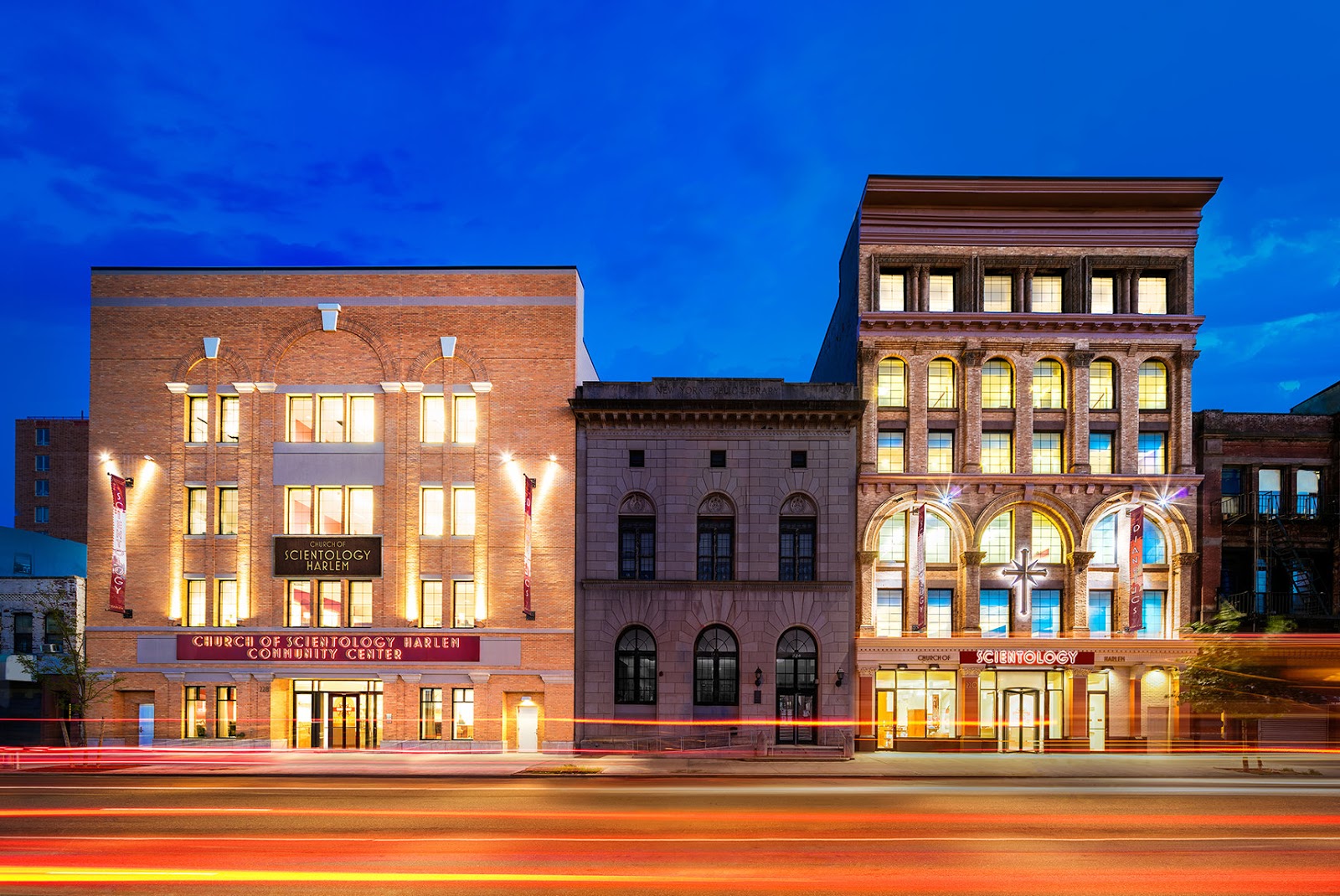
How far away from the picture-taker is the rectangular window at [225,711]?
30.1 meters

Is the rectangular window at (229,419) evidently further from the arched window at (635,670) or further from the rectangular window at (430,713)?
the arched window at (635,670)

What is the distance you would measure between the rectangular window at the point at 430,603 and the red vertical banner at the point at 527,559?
344 centimetres

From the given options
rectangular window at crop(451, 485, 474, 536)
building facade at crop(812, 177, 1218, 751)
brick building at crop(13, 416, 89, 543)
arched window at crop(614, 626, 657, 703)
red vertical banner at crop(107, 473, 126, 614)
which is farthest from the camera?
brick building at crop(13, 416, 89, 543)

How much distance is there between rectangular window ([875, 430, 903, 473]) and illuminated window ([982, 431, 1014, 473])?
3437mm

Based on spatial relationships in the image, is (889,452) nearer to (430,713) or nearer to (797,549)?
(797,549)

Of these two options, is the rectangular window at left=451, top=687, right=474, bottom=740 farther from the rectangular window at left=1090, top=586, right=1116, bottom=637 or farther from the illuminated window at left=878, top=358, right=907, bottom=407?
the rectangular window at left=1090, top=586, right=1116, bottom=637

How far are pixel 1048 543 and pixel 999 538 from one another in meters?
1.98

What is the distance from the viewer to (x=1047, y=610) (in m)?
31.8

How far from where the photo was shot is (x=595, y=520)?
3086cm

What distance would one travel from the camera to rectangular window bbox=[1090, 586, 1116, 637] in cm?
3155

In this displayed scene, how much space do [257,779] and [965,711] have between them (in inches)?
990

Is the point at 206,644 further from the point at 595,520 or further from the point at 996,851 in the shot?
the point at 996,851

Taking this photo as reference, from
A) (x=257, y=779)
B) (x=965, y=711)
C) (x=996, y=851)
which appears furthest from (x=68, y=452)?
(x=996, y=851)

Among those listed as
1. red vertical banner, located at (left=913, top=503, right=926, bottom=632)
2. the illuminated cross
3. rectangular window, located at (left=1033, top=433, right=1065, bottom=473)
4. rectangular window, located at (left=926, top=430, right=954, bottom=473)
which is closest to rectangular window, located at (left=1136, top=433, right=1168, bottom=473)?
rectangular window, located at (left=1033, top=433, right=1065, bottom=473)
